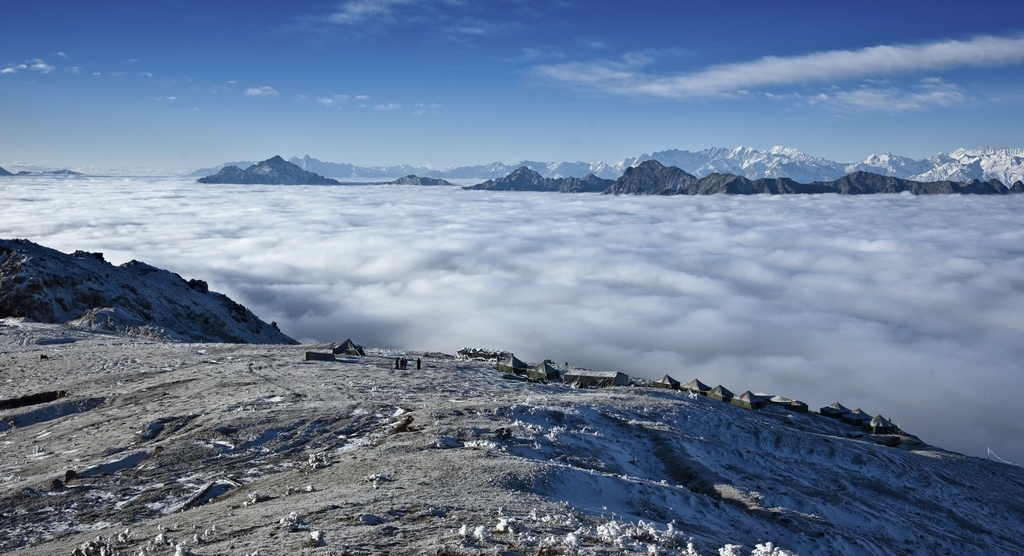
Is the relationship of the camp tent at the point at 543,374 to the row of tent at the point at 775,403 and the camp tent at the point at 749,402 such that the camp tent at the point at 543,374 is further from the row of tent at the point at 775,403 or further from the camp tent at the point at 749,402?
the camp tent at the point at 749,402

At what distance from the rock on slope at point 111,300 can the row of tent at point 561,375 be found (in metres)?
29.8

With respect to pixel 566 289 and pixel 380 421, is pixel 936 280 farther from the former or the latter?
pixel 380 421

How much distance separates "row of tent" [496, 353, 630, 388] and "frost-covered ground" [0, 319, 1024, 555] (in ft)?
15.9

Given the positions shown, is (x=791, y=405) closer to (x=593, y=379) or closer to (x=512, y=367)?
(x=593, y=379)

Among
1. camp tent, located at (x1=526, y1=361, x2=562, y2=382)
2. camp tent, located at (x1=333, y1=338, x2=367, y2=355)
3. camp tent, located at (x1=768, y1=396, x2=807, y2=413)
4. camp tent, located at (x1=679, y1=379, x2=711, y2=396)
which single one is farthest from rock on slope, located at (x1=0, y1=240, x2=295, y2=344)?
camp tent, located at (x1=768, y1=396, x2=807, y2=413)

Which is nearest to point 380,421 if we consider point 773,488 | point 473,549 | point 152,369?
point 473,549

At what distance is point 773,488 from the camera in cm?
2458

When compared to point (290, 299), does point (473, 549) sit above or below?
above

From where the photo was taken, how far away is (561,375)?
4662 cm

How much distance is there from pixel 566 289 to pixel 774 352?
55.3 m

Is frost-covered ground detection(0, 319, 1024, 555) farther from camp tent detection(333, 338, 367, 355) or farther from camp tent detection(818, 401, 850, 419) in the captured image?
camp tent detection(818, 401, 850, 419)

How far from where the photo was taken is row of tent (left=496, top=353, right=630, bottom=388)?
44.6 meters

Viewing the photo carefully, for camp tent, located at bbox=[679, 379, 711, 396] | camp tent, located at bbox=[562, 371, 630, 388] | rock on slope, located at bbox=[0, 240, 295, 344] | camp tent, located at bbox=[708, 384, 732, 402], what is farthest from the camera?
rock on slope, located at bbox=[0, 240, 295, 344]

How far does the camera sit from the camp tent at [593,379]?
45156 mm
